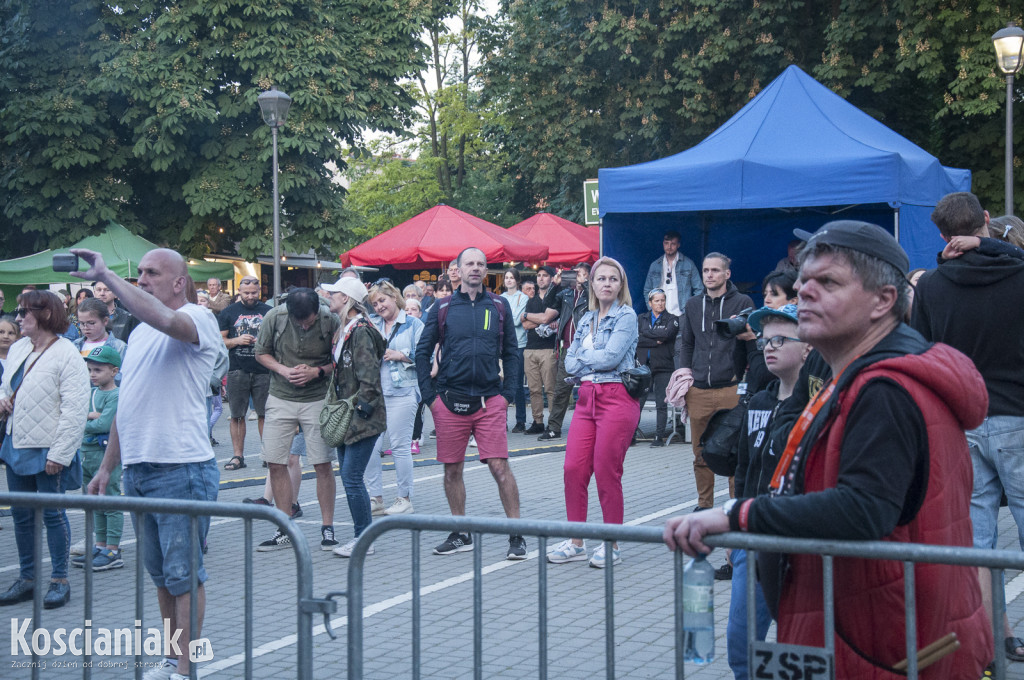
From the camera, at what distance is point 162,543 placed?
4.34 m

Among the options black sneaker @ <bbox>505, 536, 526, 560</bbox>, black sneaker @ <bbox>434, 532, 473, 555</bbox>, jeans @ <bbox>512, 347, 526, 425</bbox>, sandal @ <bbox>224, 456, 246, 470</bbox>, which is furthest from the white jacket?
jeans @ <bbox>512, 347, 526, 425</bbox>

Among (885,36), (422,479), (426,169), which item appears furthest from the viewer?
(426,169)

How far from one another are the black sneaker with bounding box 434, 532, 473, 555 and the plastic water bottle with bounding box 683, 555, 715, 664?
4.61 metres

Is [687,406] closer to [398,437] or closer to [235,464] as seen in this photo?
[398,437]

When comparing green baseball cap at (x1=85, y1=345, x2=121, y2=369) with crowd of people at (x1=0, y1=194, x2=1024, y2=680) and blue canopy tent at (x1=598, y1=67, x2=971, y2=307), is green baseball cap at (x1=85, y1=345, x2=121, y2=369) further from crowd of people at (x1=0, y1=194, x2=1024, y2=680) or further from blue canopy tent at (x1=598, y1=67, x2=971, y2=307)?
blue canopy tent at (x1=598, y1=67, x2=971, y2=307)

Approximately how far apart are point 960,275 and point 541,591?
2.77 metres

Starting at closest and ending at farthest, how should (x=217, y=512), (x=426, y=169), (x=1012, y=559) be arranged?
(x=1012, y=559) → (x=217, y=512) → (x=426, y=169)

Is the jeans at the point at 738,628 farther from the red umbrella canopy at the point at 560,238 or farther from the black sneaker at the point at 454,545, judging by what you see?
the red umbrella canopy at the point at 560,238

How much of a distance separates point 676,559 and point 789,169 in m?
9.05

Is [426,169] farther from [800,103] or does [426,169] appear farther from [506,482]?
[506,482]

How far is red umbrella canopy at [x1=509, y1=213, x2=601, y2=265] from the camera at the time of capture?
23016 mm

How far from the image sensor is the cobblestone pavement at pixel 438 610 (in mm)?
4586

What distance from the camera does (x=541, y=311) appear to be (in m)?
14.2

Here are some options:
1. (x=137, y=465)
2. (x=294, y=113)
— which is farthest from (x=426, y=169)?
(x=137, y=465)
